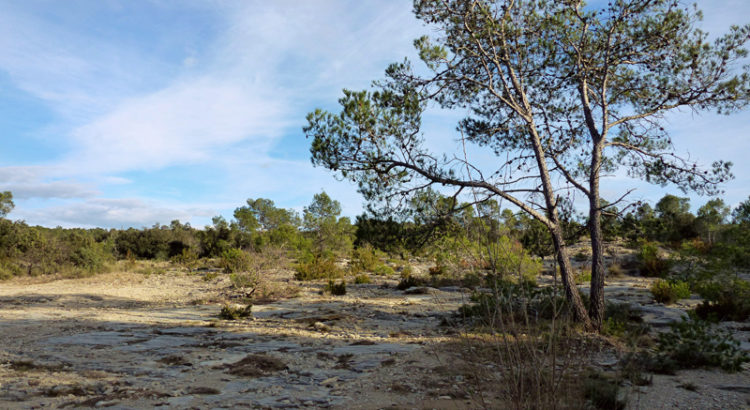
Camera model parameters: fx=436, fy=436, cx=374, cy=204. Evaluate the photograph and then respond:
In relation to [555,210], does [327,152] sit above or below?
above

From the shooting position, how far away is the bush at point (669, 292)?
482 inches

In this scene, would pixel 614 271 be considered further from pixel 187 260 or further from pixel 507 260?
pixel 187 260

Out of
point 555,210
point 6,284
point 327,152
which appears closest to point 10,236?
point 6,284

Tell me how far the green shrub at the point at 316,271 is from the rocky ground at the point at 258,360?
19.8ft

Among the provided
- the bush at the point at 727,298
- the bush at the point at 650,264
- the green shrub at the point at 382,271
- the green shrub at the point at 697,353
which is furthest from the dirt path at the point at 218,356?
the bush at the point at 650,264

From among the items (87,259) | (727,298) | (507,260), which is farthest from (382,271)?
(507,260)

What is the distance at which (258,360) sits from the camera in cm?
664

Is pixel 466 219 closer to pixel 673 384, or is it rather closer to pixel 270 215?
pixel 673 384

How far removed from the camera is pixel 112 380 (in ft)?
18.3

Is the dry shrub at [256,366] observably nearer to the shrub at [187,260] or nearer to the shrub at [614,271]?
the shrub at [614,271]

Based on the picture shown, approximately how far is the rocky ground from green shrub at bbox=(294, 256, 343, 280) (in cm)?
603

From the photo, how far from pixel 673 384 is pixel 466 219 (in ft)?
14.5

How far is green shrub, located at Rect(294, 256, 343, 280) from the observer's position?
1916cm

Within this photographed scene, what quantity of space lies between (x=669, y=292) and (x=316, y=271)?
13041mm
